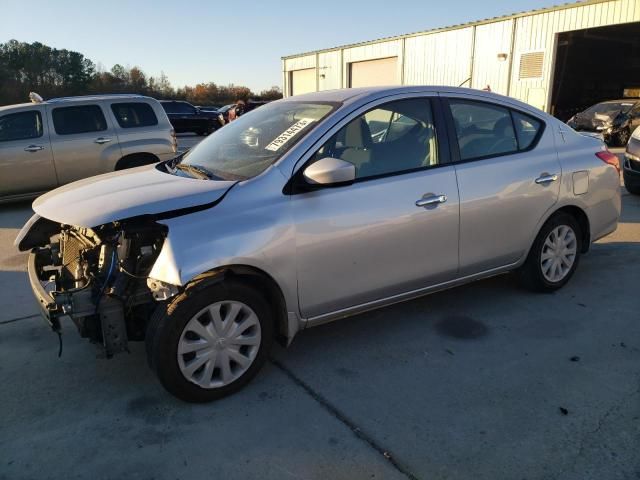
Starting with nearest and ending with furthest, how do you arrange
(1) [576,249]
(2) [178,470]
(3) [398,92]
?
(2) [178,470] < (3) [398,92] < (1) [576,249]

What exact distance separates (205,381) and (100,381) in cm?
77

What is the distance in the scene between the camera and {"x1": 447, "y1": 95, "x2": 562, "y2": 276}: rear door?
3713mm

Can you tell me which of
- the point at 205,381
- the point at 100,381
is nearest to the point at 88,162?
the point at 100,381

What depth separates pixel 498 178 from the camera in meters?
3.82

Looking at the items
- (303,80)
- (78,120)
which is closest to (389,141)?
(78,120)

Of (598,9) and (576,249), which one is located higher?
(598,9)

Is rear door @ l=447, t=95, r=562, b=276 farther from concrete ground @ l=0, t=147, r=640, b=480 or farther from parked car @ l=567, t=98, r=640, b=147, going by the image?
parked car @ l=567, t=98, r=640, b=147

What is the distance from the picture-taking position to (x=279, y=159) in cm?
314

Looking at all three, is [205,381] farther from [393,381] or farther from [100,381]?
[393,381]

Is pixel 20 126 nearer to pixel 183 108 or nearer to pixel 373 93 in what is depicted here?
pixel 373 93

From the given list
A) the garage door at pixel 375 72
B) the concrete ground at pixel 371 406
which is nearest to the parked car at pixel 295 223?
the concrete ground at pixel 371 406

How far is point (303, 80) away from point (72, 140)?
26.1 meters

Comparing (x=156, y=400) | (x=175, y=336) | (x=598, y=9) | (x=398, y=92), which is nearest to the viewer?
(x=175, y=336)

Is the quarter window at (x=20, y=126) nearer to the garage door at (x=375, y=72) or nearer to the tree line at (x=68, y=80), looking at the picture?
the garage door at (x=375, y=72)
